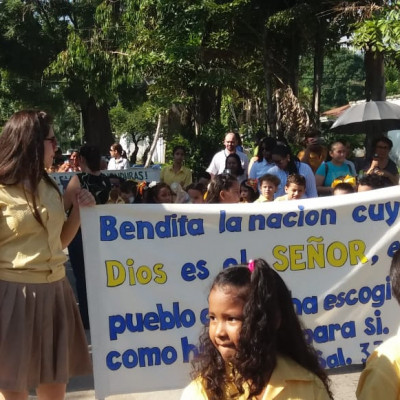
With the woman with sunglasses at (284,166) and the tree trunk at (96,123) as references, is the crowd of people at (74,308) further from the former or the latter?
the tree trunk at (96,123)

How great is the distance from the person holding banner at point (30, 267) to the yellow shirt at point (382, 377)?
174 centimetres

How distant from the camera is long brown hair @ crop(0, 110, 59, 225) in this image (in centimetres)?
335

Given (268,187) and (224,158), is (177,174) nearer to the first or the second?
(224,158)

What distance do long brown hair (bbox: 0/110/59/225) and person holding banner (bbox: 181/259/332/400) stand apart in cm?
133

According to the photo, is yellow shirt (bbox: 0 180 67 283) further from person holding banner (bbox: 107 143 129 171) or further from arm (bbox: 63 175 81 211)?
person holding banner (bbox: 107 143 129 171)

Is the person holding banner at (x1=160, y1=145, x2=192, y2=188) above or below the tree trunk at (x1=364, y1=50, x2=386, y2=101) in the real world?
below

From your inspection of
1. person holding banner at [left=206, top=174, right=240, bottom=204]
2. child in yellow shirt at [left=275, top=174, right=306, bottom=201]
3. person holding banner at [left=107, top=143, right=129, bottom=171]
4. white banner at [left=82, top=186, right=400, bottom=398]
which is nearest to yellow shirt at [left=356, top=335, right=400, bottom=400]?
white banner at [left=82, top=186, right=400, bottom=398]

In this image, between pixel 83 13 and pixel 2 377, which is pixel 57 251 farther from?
pixel 83 13

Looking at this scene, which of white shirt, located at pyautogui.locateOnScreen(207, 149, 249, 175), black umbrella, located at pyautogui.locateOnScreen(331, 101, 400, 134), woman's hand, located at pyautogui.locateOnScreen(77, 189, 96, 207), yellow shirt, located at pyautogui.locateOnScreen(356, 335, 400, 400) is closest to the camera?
yellow shirt, located at pyautogui.locateOnScreen(356, 335, 400, 400)

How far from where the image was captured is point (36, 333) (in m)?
3.45

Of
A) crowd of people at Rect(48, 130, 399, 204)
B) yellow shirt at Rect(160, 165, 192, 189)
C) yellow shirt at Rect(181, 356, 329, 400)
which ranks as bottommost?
yellow shirt at Rect(160, 165, 192, 189)

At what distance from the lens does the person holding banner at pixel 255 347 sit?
87.4 inches

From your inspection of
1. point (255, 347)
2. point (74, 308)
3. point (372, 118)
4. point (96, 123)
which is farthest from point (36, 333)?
point (96, 123)

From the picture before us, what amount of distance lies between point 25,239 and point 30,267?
0.42 ft
